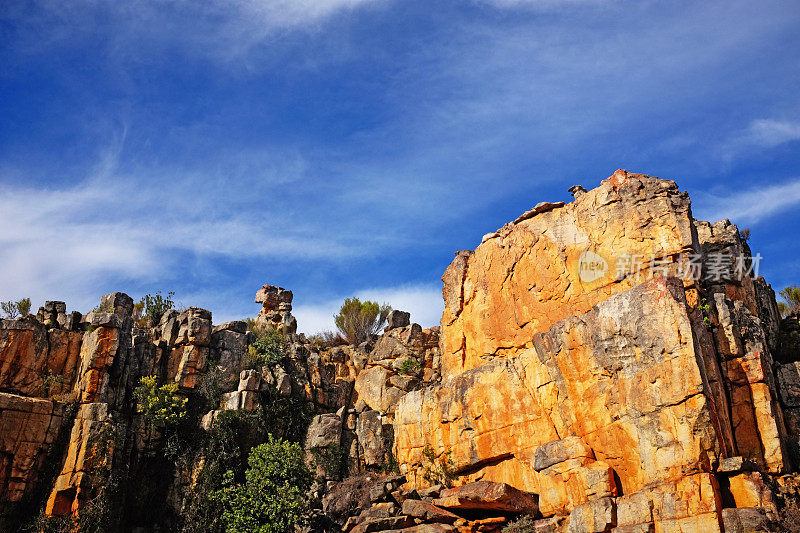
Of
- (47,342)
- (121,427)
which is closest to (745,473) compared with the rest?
(121,427)

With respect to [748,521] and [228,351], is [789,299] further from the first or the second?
[228,351]

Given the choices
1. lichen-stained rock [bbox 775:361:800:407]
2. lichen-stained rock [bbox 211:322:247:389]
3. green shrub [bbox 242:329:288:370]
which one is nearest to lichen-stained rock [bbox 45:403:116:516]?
lichen-stained rock [bbox 211:322:247:389]

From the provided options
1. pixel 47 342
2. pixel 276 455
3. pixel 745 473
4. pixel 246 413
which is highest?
pixel 47 342

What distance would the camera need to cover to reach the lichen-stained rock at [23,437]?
28.8 meters

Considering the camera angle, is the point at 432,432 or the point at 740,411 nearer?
the point at 740,411

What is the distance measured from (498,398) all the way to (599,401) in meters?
4.88

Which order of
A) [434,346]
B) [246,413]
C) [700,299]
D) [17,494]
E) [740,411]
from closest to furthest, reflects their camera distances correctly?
[740,411], [700,299], [17,494], [246,413], [434,346]

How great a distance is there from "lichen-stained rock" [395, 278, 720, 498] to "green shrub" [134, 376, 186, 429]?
11054 mm

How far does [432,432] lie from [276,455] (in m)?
6.72

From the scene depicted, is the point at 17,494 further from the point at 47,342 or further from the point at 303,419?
the point at 303,419

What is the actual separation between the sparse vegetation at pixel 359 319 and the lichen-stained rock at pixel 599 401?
1483cm

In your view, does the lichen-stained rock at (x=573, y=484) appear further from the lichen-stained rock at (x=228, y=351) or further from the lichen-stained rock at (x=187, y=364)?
the lichen-stained rock at (x=187, y=364)

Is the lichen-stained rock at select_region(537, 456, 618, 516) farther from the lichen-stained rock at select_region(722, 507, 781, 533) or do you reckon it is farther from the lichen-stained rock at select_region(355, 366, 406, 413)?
the lichen-stained rock at select_region(355, 366, 406, 413)

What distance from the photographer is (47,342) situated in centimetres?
3278
